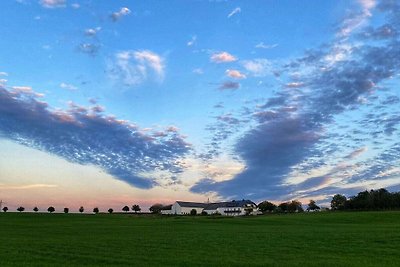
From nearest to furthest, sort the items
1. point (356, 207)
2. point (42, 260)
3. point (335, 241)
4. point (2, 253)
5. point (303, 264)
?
1. point (303, 264)
2. point (42, 260)
3. point (2, 253)
4. point (335, 241)
5. point (356, 207)

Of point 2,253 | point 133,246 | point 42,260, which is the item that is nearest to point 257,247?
point 133,246

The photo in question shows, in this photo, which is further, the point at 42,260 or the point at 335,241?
the point at 335,241

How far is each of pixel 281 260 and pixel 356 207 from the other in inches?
6553

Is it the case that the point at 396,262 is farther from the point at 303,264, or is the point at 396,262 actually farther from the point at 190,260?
the point at 190,260

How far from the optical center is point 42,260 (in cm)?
2850

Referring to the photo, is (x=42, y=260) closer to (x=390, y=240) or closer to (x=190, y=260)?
(x=190, y=260)

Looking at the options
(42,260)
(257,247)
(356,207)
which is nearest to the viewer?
(42,260)

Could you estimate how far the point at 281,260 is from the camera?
28.7m

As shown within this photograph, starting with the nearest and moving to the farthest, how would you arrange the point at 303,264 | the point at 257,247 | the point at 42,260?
the point at 303,264 → the point at 42,260 → the point at 257,247

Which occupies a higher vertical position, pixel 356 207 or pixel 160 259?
pixel 356 207

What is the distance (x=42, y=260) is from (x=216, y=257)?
36.0ft

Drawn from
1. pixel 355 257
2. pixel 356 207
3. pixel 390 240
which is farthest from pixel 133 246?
Answer: pixel 356 207

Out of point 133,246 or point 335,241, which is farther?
point 335,241

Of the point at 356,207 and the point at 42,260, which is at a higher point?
the point at 356,207
